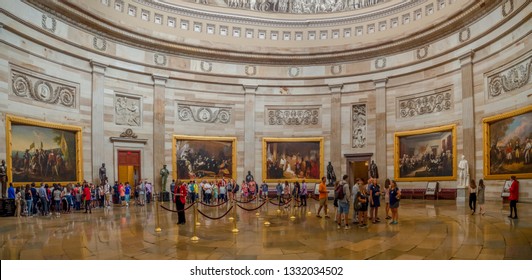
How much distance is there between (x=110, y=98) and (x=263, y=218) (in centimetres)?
1575

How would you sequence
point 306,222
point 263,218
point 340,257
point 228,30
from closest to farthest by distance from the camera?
point 340,257, point 306,222, point 263,218, point 228,30

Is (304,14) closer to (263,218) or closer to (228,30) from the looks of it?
(228,30)

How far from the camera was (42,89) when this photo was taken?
21.5 meters

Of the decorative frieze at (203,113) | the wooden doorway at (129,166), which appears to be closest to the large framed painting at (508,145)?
the decorative frieze at (203,113)

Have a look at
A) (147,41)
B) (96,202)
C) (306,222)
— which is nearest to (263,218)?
(306,222)

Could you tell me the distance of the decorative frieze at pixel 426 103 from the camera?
25516 millimetres

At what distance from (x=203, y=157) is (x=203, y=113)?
11.2ft

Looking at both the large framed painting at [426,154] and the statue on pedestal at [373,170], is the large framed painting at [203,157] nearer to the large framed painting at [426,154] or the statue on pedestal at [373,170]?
the statue on pedestal at [373,170]

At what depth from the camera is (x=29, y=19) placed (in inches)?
803

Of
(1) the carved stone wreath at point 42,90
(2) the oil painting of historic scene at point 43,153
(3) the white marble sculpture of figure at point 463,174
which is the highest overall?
(1) the carved stone wreath at point 42,90

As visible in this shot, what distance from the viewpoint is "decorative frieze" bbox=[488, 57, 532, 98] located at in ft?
62.7

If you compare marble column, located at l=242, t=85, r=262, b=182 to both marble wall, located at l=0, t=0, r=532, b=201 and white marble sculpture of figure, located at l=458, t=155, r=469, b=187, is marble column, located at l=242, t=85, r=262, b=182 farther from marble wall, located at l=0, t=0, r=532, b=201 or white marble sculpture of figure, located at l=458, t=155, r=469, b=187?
white marble sculpture of figure, located at l=458, t=155, r=469, b=187

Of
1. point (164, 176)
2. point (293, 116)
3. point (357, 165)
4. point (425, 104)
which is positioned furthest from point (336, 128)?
point (164, 176)

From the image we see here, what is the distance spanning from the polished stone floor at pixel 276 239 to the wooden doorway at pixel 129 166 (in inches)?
455
